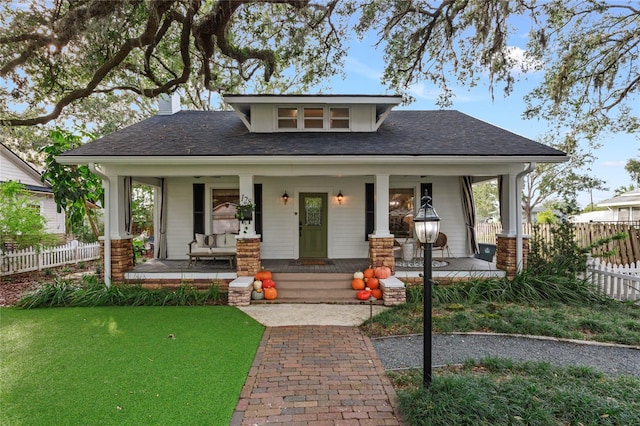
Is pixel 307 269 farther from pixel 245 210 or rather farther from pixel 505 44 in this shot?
pixel 505 44

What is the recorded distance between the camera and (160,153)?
671cm

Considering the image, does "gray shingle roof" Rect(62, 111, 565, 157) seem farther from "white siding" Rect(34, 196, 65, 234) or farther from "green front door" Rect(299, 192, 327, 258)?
"white siding" Rect(34, 196, 65, 234)

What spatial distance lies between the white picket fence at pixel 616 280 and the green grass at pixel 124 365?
6973 mm

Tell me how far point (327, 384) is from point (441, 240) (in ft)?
20.2

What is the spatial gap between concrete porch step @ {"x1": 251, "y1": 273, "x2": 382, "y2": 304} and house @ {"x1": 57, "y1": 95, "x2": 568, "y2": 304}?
74 centimetres

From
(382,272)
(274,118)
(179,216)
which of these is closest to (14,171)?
(179,216)

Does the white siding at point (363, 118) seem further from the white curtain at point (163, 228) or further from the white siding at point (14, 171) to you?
the white siding at point (14, 171)

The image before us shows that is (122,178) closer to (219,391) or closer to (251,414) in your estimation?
(219,391)

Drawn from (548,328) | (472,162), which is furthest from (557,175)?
(548,328)

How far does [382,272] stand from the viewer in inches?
269

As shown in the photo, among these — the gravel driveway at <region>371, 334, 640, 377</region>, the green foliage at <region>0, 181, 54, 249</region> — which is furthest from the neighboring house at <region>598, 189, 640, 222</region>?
the green foliage at <region>0, 181, 54, 249</region>

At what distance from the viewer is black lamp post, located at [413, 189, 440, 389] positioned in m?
3.04

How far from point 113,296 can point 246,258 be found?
2.81 m

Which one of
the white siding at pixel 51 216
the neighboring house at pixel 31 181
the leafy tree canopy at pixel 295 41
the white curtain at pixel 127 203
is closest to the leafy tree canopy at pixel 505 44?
the leafy tree canopy at pixel 295 41
